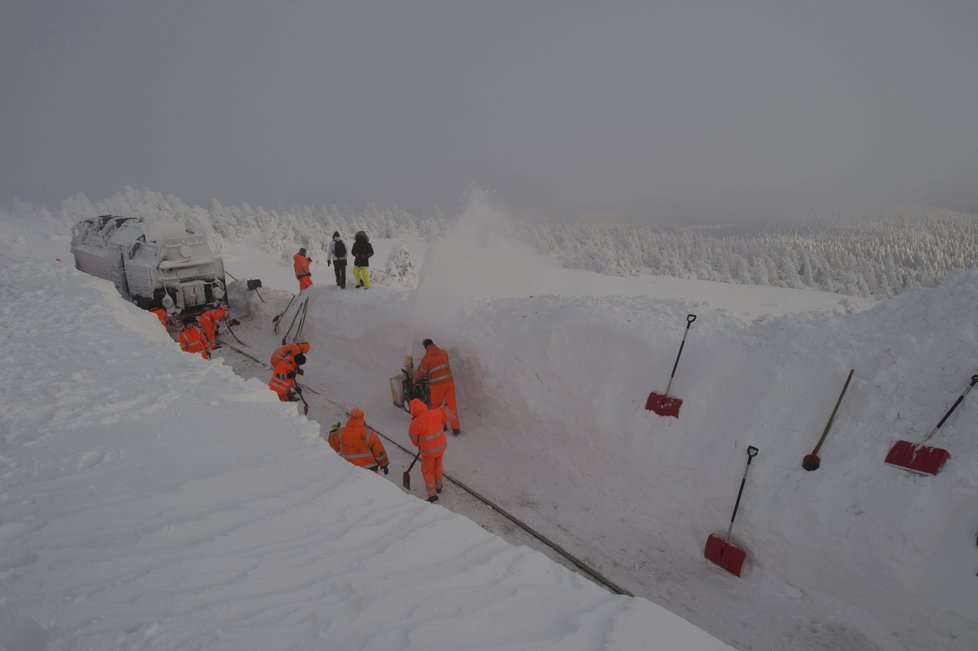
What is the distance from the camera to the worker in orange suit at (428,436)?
654cm

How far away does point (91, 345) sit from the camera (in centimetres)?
719

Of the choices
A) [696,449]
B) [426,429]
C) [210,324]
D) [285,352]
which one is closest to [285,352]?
[285,352]

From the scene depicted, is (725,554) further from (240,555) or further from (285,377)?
(285,377)

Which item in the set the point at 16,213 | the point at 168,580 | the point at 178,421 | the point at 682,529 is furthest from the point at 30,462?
the point at 16,213

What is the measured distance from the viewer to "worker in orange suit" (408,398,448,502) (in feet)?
21.5

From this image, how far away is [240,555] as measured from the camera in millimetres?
2855

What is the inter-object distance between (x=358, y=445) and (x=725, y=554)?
4.77 meters

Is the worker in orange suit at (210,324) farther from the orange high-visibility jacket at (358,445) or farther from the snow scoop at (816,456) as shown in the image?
the snow scoop at (816,456)

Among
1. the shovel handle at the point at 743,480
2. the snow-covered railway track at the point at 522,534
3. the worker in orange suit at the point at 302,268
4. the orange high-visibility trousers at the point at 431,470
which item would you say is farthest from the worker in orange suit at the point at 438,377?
the worker in orange suit at the point at 302,268

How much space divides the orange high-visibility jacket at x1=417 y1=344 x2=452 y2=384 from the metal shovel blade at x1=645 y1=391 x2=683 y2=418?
3.54 meters

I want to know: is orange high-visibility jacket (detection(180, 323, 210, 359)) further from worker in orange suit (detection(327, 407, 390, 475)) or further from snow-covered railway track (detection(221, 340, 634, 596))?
worker in orange suit (detection(327, 407, 390, 475))

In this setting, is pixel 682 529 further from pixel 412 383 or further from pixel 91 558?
pixel 91 558

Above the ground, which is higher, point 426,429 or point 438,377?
point 438,377

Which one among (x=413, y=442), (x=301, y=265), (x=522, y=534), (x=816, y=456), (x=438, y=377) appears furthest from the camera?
(x=301, y=265)
